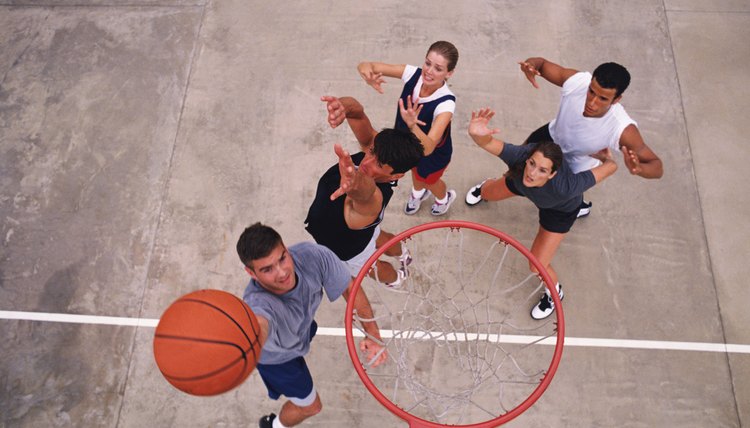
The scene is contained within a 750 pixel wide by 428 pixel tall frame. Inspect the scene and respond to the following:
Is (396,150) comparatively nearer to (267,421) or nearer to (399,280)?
(399,280)

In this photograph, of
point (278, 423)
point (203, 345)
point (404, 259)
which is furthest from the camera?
point (404, 259)

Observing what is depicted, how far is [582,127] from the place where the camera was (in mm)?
3285

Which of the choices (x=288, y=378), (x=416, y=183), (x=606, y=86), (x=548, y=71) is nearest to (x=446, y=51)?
(x=548, y=71)

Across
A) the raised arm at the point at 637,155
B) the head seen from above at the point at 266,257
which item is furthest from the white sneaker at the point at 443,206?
the head seen from above at the point at 266,257

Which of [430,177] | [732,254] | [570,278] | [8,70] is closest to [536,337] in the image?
[570,278]

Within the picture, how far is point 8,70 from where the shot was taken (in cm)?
513

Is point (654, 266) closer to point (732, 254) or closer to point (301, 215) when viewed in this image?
point (732, 254)

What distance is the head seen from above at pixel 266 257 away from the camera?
7.97ft

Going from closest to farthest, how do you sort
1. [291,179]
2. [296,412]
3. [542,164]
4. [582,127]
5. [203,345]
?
[203,345], [542,164], [582,127], [296,412], [291,179]

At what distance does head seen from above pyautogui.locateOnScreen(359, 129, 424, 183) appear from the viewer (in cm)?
276

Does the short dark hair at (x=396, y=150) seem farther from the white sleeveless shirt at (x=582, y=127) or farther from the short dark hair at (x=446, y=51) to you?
the white sleeveless shirt at (x=582, y=127)

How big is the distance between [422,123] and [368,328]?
1337 mm

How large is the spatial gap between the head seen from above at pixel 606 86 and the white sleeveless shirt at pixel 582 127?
0.09 meters

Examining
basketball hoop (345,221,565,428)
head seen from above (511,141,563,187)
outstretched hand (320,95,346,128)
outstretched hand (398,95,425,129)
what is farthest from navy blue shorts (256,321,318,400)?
head seen from above (511,141,563,187)
